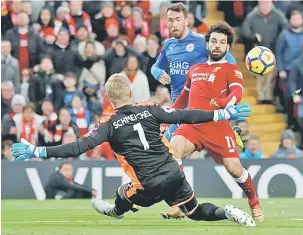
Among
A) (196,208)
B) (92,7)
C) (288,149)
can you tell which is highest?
(92,7)

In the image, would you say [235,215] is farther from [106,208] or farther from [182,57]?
[182,57]

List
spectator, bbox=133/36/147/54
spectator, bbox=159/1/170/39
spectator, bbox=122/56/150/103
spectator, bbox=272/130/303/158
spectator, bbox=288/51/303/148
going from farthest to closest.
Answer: spectator, bbox=159/1/170/39 → spectator, bbox=133/36/147/54 → spectator, bbox=288/51/303/148 → spectator, bbox=122/56/150/103 → spectator, bbox=272/130/303/158

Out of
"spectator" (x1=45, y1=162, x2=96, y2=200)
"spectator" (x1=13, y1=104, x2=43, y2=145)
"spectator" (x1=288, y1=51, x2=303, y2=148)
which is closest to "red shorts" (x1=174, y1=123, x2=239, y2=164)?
"spectator" (x1=45, y1=162, x2=96, y2=200)

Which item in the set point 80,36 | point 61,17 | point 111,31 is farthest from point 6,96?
point 111,31

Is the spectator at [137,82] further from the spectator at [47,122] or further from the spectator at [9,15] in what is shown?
the spectator at [9,15]

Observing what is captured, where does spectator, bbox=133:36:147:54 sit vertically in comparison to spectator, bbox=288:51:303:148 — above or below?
above

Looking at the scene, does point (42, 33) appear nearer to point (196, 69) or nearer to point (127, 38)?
point (127, 38)

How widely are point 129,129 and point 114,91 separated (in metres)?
0.41

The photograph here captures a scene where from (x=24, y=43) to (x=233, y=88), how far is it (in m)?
9.04

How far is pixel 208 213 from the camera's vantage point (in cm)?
1080

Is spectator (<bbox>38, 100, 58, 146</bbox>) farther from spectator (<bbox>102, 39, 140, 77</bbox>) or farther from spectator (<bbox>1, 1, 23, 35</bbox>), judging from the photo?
spectator (<bbox>1, 1, 23, 35</bbox>)

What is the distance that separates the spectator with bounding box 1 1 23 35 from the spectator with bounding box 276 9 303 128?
4986 mm

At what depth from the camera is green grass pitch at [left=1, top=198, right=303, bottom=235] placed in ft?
35.6

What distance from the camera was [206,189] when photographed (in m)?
17.5
